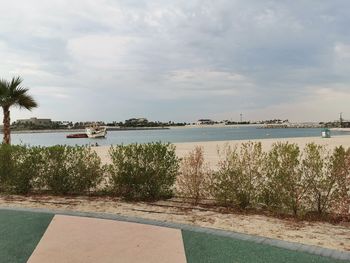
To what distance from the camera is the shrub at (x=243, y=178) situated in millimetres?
6996

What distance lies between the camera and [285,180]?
21.4 feet

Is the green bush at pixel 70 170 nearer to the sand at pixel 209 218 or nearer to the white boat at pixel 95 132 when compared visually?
the sand at pixel 209 218

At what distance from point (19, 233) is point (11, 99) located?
484 inches

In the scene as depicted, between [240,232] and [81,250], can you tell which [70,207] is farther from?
[240,232]

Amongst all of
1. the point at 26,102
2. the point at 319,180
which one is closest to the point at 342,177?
the point at 319,180

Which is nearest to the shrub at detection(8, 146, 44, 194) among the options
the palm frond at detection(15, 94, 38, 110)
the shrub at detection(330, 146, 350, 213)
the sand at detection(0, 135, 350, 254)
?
the sand at detection(0, 135, 350, 254)

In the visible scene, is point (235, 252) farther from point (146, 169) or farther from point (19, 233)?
point (146, 169)

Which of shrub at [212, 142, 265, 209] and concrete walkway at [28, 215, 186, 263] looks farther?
shrub at [212, 142, 265, 209]

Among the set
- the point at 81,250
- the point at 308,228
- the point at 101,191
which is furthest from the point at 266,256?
the point at 101,191

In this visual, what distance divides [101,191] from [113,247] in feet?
12.6

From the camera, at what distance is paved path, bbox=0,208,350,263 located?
4520mm

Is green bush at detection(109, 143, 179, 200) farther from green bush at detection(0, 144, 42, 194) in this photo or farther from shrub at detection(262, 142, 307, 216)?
shrub at detection(262, 142, 307, 216)

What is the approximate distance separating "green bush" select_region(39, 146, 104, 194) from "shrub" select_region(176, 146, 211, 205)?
1.92 meters

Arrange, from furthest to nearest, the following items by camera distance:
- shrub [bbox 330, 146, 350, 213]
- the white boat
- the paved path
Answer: the white boat → shrub [bbox 330, 146, 350, 213] → the paved path
